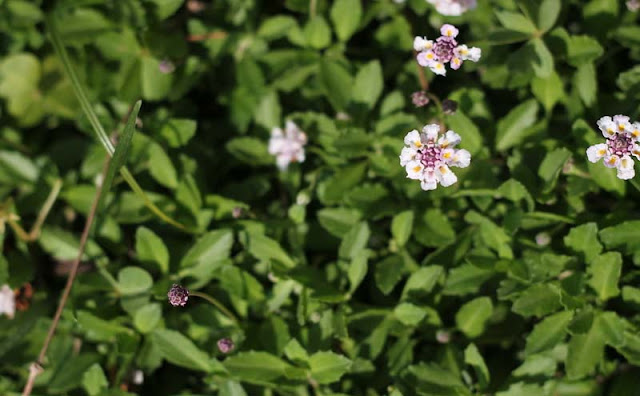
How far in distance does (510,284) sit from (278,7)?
5.77 feet

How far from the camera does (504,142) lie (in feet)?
9.09

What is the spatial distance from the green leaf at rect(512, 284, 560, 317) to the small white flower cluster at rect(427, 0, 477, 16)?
1.02 meters

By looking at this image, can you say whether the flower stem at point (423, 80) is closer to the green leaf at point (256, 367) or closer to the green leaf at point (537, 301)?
the green leaf at point (537, 301)

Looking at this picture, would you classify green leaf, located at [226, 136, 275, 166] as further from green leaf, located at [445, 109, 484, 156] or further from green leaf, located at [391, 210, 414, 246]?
green leaf, located at [445, 109, 484, 156]

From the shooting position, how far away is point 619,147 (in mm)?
2219

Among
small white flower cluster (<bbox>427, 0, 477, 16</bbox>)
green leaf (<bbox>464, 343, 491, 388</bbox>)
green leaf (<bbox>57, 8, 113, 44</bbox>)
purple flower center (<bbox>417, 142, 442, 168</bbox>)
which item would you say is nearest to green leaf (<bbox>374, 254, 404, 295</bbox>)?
green leaf (<bbox>464, 343, 491, 388</bbox>)

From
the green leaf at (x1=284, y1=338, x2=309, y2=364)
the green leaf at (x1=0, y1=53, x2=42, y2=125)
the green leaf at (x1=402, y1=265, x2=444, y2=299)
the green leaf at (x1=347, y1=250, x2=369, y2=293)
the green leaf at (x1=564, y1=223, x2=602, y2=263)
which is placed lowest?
the green leaf at (x1=564, y1=223, x2=602, y2=263)

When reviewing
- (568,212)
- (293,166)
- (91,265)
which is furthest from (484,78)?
(91,265)

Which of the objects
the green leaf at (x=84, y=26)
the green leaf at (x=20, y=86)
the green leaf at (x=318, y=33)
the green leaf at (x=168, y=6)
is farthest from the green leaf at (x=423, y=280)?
the green leaf at (x=20, y=86)

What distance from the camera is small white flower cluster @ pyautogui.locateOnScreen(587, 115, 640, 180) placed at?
7.27ft

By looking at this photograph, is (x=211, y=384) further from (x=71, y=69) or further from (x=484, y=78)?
(x=484, y=78)

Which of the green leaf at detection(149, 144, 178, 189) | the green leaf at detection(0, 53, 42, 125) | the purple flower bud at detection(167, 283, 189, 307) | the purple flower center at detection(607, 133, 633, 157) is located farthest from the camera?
the green leaf at detection(0, 53, 42, 125)

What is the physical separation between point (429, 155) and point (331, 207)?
2.27 ft

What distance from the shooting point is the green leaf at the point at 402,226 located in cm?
268
